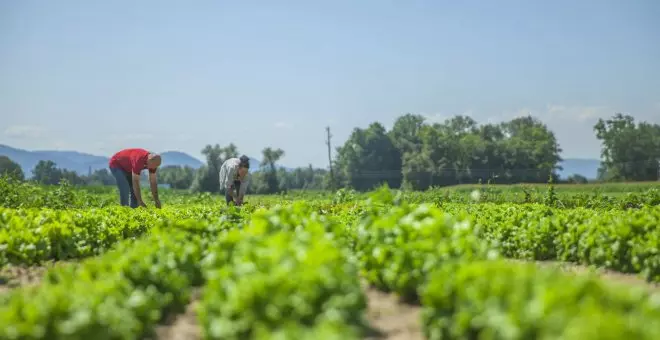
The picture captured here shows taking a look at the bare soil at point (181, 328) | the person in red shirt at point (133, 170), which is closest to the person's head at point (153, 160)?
the person in red shirt at point (133, 170)

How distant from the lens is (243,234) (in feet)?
18.6

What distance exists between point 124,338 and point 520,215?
766 centimetres

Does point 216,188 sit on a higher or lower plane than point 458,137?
lower

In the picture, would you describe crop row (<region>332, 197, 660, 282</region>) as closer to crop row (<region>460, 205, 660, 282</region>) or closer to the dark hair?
crop row (<region>460, 205, 660, 282</region>)

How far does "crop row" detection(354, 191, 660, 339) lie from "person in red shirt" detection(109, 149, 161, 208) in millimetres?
7706

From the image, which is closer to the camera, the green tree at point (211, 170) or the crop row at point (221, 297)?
the crop row at point (221, 297)

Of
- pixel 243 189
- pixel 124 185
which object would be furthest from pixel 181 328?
pixel 124 185

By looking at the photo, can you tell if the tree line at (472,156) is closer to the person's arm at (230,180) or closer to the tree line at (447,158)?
the tree line at (447,158)

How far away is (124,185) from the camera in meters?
13.5

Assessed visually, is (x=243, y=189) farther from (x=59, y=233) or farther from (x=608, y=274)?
(x=608, y=274)

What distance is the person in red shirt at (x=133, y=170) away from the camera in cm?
1262

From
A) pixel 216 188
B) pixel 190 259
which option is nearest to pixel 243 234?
pixel 190 259

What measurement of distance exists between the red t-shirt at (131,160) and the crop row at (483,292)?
782 centimetres

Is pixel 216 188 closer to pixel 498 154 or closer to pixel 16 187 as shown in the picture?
pixel 498 154
